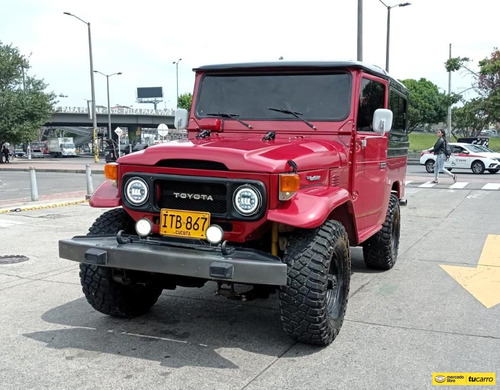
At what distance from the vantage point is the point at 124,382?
137 inches

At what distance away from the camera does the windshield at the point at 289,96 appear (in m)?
5.02

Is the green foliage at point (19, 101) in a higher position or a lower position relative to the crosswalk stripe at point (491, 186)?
Result: higher

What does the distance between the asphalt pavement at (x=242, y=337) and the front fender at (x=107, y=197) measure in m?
1.05

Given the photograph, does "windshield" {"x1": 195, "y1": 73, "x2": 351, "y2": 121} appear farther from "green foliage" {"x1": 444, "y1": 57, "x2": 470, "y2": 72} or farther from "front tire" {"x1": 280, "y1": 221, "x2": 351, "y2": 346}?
"green foliage" {"x1": 444, "y1": 57, "x2": 470, "y2": 72}

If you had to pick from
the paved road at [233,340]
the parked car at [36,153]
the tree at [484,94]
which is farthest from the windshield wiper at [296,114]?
the parked car at [36,153]

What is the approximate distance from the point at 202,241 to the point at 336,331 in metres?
1.26

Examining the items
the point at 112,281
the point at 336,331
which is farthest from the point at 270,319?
the point at 112,281

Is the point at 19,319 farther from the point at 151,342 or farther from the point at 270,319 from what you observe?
the point at 270,319

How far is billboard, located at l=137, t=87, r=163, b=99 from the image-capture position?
115000 millimetres

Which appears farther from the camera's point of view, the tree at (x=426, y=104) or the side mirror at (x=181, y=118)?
the tree at (x=426, y=104)

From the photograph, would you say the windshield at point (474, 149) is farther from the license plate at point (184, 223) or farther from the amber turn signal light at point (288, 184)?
the license plate at point (184, 223)

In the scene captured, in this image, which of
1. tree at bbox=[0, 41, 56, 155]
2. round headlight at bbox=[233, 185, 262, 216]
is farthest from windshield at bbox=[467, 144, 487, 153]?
tree at bbox=[0, 41, 56, 155]

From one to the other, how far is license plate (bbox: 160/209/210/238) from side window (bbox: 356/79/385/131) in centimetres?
197

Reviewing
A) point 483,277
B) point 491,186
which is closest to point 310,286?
point 483,277
